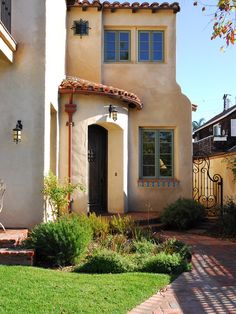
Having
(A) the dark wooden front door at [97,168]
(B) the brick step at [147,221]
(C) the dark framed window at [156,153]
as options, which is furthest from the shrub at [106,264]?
(C) the dark framed window at [156,153]

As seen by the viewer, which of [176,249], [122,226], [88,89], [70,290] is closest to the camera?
[70,290]

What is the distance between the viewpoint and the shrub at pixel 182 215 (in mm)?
13352

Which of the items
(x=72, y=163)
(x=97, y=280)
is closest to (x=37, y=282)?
(x=97, y=280)

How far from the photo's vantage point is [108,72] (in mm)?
15875

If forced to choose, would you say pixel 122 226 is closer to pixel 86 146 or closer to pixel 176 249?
pixel 176 249

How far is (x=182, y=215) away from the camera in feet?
43.9

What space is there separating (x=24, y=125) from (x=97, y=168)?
4622 mm

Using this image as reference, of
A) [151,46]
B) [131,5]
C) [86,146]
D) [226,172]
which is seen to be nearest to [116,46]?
[151,46]

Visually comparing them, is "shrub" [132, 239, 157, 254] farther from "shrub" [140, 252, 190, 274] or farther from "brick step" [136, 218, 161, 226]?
"brick step" [136, 218, 161, 226]

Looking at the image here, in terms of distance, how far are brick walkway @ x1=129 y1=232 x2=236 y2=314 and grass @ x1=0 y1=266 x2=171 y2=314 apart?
0.23m

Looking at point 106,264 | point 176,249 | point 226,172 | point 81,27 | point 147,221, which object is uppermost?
point 81,27

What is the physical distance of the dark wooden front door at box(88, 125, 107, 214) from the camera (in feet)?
47.3

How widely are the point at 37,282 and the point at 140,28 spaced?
38.0ft

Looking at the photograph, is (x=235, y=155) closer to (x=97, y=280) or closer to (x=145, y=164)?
(x=145, y=164)
